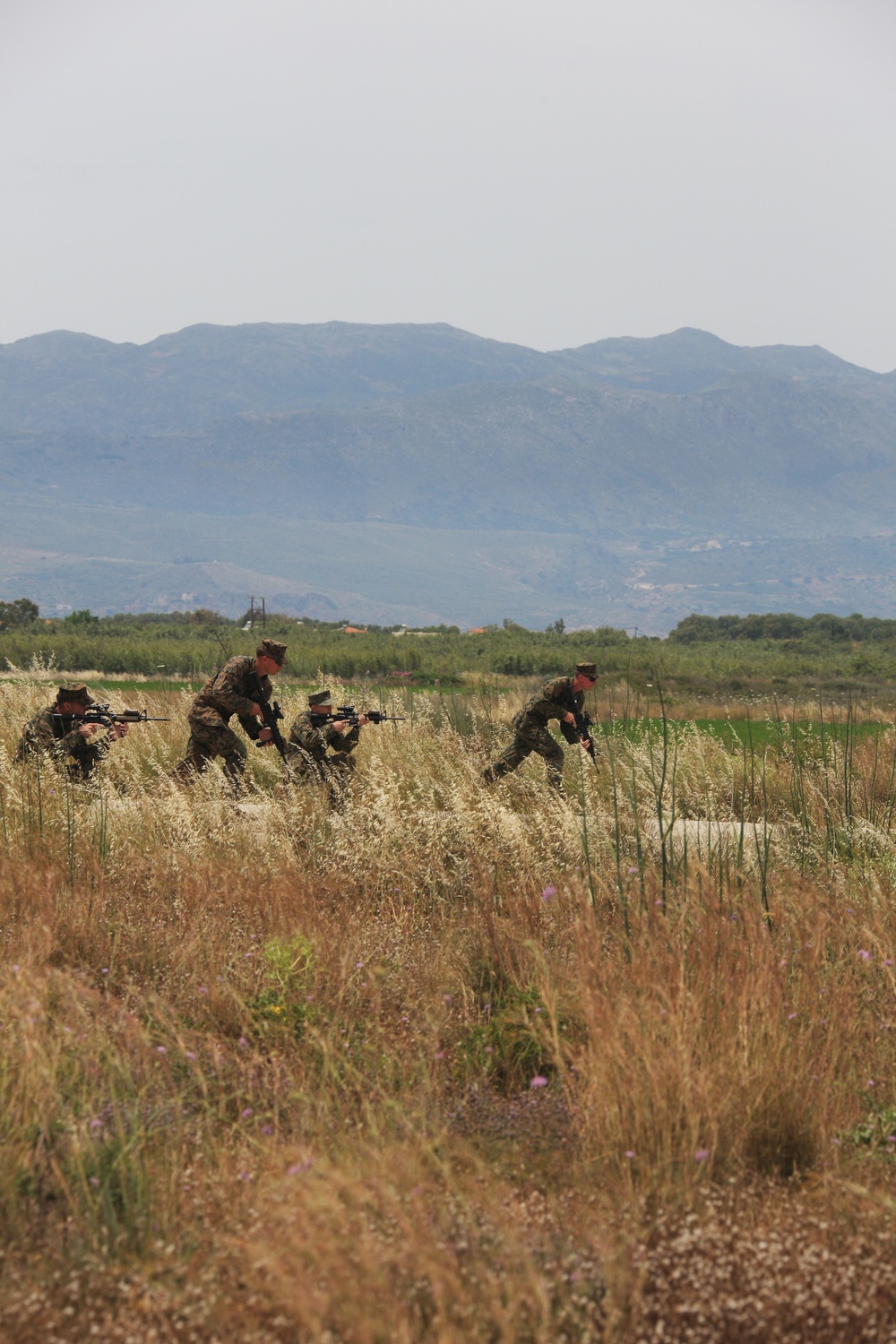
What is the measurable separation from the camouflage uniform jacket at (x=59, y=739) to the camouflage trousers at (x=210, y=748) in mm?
771

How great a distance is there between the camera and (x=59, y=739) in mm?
10516

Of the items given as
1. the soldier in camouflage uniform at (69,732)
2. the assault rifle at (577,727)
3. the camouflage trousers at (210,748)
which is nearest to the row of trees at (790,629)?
the assault rifle at (577,727)

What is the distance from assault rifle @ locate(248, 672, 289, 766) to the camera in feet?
35.4

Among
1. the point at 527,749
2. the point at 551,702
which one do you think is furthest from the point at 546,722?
the point at 527,749

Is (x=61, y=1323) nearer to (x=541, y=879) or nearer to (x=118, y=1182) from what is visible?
(x=118, y=1182)

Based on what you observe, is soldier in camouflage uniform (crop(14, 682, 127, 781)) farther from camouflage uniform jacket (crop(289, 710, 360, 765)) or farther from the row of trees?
the row of trees

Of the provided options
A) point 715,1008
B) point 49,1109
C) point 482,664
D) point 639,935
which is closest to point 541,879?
point 639,935

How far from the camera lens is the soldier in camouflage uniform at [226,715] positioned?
10891 mm

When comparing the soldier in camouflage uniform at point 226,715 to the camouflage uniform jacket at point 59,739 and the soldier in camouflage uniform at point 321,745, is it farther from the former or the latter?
the camouflage uniform jacket at point 59,739

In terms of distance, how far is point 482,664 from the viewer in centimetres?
5044

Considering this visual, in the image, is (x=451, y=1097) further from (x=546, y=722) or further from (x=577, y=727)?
(x=546, y=722)

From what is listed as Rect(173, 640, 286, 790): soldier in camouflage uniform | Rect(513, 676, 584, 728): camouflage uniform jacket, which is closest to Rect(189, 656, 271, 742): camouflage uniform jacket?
Rect(173, 640, 286, 790): soldier in camouflage uniform

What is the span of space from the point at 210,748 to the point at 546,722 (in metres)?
3.13

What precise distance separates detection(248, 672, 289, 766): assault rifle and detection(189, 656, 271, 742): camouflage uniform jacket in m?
0.05
